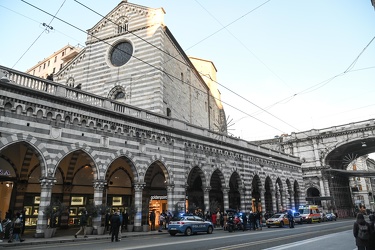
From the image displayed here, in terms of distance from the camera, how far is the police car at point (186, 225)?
55.6 ft

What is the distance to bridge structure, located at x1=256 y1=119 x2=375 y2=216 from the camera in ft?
147

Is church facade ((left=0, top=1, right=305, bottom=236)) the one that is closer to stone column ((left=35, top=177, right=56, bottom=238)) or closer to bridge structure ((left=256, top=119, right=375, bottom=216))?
stone column ((left=35, top=177, right=56, bottom=238))

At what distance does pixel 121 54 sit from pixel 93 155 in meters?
16.0

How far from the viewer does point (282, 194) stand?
38656 mm

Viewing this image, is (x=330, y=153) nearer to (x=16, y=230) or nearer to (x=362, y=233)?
(x=362, y=233)

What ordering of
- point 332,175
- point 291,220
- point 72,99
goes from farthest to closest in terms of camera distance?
point 332,175, point 291,220, point 72,99

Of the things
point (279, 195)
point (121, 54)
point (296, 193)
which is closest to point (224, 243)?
point (121, 54)

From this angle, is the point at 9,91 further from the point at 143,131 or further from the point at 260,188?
the point at 260,188

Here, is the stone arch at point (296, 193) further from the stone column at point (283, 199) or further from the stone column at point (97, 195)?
the stone column at point (97, 195)

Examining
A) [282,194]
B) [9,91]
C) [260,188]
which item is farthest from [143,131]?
[282,194]

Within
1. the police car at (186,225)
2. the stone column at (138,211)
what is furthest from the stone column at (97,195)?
the police car at (186,225)

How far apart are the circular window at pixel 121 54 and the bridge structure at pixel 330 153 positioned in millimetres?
34621

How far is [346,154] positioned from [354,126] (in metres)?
9.49

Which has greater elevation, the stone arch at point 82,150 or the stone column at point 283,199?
the stone arch at point 82,150
